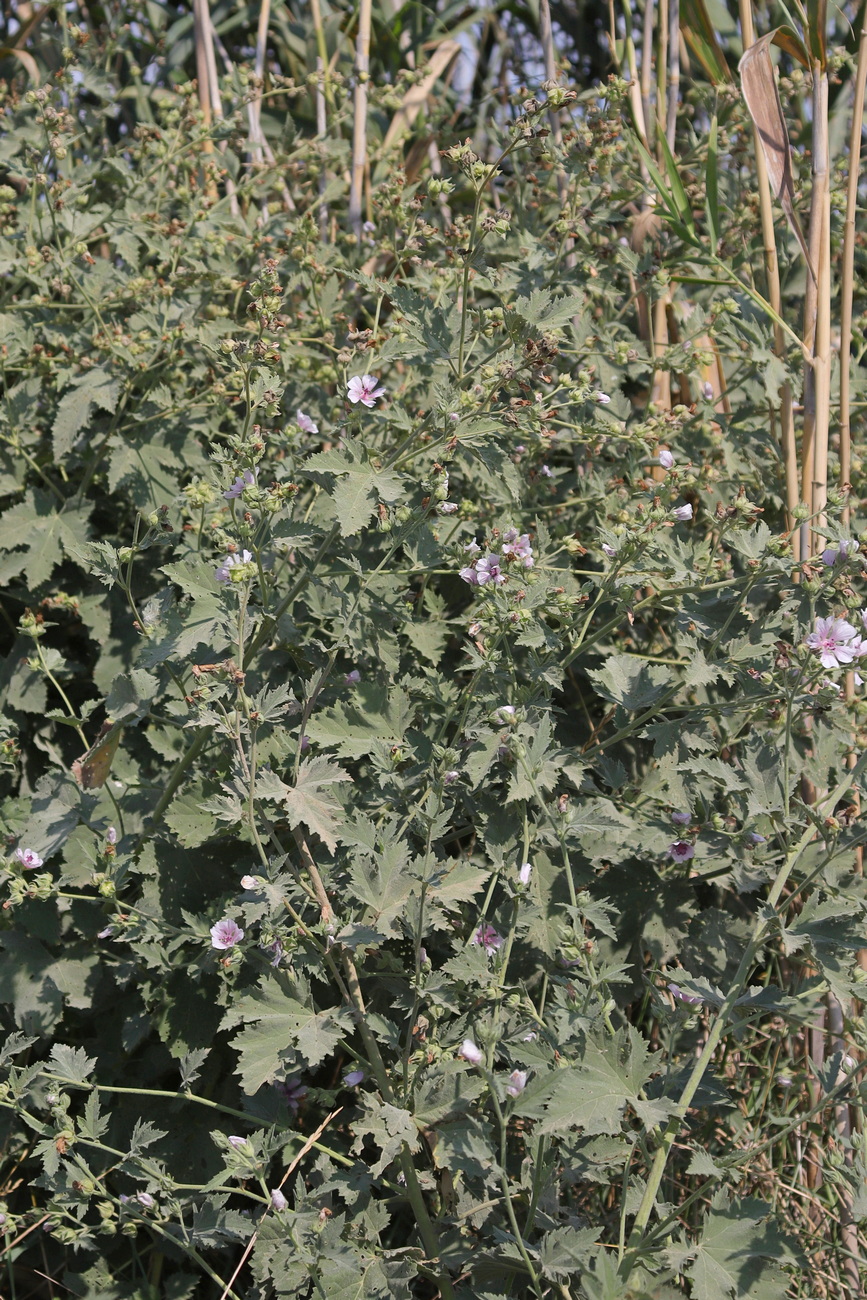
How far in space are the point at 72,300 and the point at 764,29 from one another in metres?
2.86

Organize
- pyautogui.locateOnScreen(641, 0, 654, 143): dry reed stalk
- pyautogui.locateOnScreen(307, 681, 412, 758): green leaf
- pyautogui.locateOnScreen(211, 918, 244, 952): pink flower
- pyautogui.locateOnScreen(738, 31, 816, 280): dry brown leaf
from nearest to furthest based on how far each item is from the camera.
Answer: pyautogui.locateOnScreen(211, 918, 244, 952): pink flower < pyautogui.locateOnScreen(307, 681, 412, 758): green leaf < pyautogui.locateOnScreen(738, 31, 816, 280): dry brown leaf < pyautogui.locateOnScreen(641, 0, 654, 143): dry reed stalk

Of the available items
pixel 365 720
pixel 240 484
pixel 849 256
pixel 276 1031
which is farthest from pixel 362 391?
pixel 849 256

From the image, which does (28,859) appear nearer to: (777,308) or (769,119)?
(777,308)

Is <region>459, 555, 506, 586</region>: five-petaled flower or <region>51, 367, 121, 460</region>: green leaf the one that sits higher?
<region>51, 367, 121, 460</region>: green leaf

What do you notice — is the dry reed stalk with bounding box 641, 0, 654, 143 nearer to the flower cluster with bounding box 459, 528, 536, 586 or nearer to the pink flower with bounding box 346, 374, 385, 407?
the pink flower with bounding box 346, 374, 385, 407

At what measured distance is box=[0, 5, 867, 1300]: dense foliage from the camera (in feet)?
5.87

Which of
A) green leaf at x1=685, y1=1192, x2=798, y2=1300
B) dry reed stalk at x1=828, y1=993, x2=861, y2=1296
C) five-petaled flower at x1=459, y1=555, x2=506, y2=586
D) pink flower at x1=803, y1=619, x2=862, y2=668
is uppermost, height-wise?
five-petaled flower at x1=459, y1=555, x2=506, y2=586

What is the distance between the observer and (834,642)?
1.87 metres

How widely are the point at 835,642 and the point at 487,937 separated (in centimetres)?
81

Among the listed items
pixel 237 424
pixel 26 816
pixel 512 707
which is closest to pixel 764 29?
pixel 237 424

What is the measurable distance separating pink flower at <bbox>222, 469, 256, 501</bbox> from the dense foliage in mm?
16

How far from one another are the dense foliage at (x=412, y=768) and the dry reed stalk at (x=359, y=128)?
3.3 inches

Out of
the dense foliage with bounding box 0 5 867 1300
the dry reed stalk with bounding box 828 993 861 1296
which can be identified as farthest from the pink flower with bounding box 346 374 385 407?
the dry reed stalk with bounding box 828 993 861 1296

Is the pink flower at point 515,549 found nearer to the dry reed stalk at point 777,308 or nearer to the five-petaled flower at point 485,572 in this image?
the five-petaled flower at point 485,572
